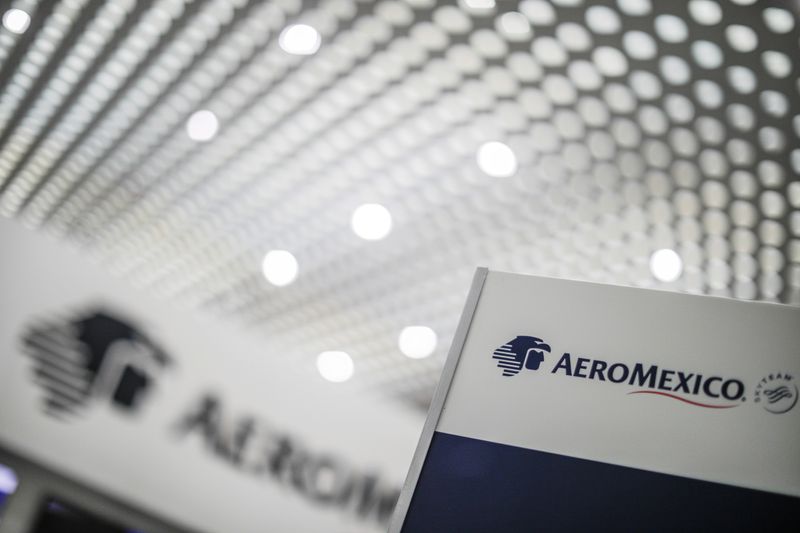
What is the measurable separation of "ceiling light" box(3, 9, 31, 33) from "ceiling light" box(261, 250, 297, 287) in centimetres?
333

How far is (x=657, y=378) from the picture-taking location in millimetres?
1979

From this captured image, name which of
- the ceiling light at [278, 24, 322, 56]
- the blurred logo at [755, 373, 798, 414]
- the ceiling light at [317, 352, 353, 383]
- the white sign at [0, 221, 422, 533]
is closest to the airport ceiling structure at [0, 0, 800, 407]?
the ceiling light at [278, 24, 322, 56]

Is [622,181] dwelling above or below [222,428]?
above

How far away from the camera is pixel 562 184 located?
561cm

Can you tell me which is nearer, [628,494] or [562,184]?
[628,494]

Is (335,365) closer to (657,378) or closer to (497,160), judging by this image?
(497,160)

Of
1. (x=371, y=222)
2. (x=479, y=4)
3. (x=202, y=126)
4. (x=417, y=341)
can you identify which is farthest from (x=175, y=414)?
(x=479, y=4)

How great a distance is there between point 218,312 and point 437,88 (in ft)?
19.4

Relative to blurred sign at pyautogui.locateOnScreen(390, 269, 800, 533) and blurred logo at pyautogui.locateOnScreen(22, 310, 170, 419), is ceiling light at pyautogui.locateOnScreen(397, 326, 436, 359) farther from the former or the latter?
blurred sign at pyautogui.locateOnScreen(390, 269, 800, 533)

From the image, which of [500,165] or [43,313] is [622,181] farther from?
[43,313]

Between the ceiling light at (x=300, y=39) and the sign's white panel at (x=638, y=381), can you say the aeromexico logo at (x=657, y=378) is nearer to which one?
the sign's white panel at (x=638, y=381)

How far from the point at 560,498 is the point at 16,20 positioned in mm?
6201

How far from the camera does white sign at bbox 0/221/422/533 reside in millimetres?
7461

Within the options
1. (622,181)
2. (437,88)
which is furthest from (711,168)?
(437,88)
